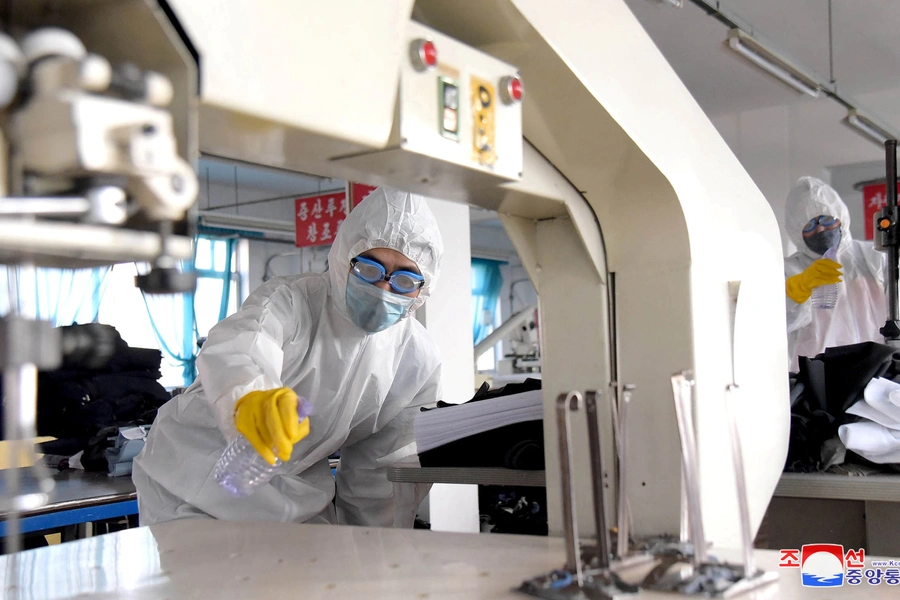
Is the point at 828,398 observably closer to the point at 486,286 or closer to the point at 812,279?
the point at 812,279

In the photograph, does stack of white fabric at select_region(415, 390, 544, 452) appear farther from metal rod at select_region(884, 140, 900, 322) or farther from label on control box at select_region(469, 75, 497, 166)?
metal rod at select_region(884, 140, 900, 322)

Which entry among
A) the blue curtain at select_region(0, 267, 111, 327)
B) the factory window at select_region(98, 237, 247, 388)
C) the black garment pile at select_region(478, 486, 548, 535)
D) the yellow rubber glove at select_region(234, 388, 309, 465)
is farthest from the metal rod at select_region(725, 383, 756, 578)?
the factory window at select_region(98, 237, 247, 388)

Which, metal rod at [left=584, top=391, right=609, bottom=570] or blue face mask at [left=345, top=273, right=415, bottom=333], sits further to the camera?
blue face mask at [left=345, top=273, right=415, bottom=333]

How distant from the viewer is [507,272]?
479 inches

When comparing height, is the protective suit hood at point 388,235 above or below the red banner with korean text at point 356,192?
below

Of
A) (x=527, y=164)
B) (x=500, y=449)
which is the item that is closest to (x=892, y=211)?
(x=500, y=449)

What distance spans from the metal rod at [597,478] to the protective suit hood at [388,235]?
87cm

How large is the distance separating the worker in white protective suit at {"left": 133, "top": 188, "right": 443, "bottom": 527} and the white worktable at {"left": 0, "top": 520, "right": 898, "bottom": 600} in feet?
1.35

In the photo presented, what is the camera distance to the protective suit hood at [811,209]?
137 inches

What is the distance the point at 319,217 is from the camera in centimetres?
625

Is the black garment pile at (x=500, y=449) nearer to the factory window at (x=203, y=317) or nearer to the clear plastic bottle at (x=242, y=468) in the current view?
the clear plastic bottle at (x=242, y=468)

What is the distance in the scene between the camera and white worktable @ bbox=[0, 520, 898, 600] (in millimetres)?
711

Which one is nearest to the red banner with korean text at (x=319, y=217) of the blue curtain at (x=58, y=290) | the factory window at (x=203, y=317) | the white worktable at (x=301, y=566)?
the factory window at (x=203, y=317)

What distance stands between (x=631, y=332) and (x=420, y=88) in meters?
0.40
